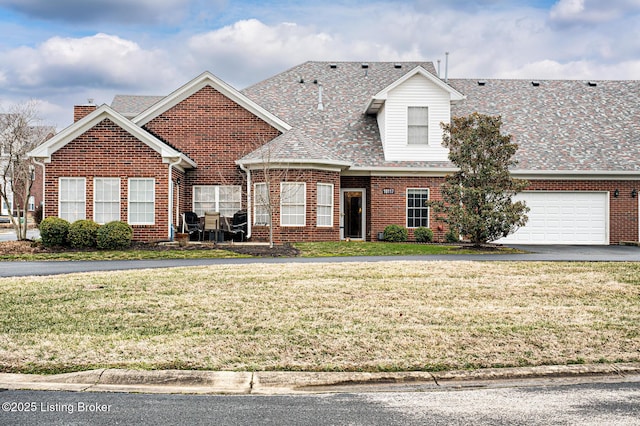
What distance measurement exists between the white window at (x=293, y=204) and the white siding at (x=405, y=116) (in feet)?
14.1

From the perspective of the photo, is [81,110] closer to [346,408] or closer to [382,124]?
[382,124]

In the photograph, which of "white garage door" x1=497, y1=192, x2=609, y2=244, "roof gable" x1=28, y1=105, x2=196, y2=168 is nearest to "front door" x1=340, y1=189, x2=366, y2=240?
"white garage door" x1=497, y1=192, x2=609, y2=244

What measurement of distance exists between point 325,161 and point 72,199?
29.4 feet

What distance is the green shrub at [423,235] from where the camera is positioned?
24.3 metres

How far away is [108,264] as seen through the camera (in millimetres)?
15922

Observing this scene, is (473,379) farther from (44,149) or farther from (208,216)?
(44,149)

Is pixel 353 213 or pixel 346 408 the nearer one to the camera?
pixel 346 408

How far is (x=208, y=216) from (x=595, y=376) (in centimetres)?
1695

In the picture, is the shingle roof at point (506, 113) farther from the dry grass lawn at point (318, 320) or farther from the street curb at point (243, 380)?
the street curb at point (243, 380)

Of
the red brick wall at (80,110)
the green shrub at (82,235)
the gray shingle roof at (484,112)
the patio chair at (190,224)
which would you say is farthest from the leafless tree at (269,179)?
the red brick wall at (80,110)

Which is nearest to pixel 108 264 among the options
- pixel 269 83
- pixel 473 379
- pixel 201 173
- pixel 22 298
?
pixel 22 298

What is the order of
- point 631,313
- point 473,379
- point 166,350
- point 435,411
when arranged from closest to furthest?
point 435,411 < point 473,379 < point 166,350 < point 631,313

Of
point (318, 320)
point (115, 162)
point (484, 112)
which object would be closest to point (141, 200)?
point (115, 162)

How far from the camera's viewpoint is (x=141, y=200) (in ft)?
71.4
